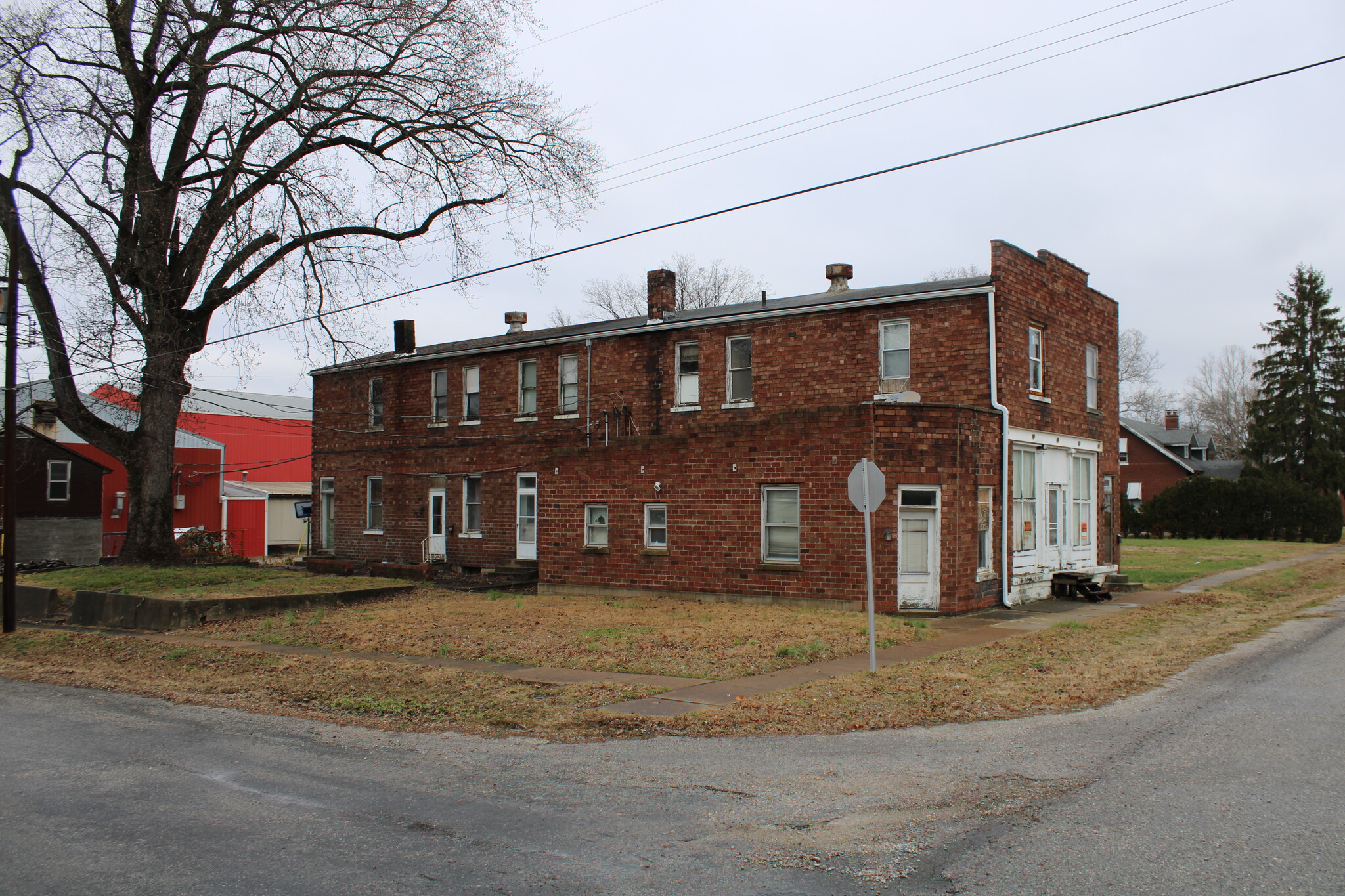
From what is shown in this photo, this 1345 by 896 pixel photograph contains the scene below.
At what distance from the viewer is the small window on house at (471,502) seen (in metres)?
27.5

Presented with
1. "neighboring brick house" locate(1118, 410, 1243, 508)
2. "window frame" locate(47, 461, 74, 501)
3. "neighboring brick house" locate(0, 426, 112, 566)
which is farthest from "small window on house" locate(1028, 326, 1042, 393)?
"neighboring brick house" locate(1118, 410, 1243, 508)

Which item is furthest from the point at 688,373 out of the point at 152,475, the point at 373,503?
the point at 152,475

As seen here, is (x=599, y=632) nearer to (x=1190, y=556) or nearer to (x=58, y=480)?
(x=1190, y=556)

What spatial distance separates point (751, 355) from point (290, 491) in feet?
108

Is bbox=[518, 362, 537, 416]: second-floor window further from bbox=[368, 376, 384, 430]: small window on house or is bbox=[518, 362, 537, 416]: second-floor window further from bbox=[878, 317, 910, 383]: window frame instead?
bbox=[878, 317, 910, 383]: window frame

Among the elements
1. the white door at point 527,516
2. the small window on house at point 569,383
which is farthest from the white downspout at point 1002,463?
the white door at point 527,516

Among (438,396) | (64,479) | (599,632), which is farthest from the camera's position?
(64,479)

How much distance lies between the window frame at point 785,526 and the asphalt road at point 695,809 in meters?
9.33

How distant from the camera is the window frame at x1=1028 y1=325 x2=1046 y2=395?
20484 millimetres

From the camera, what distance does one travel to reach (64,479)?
38.8 metres

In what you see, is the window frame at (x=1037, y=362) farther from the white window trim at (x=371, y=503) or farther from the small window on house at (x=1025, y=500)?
the white window trim at (x=371, y=503)

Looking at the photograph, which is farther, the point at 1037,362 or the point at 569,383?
the point at 569,383

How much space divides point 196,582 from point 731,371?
12652 mm

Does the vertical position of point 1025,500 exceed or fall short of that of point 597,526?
it exceeds it
